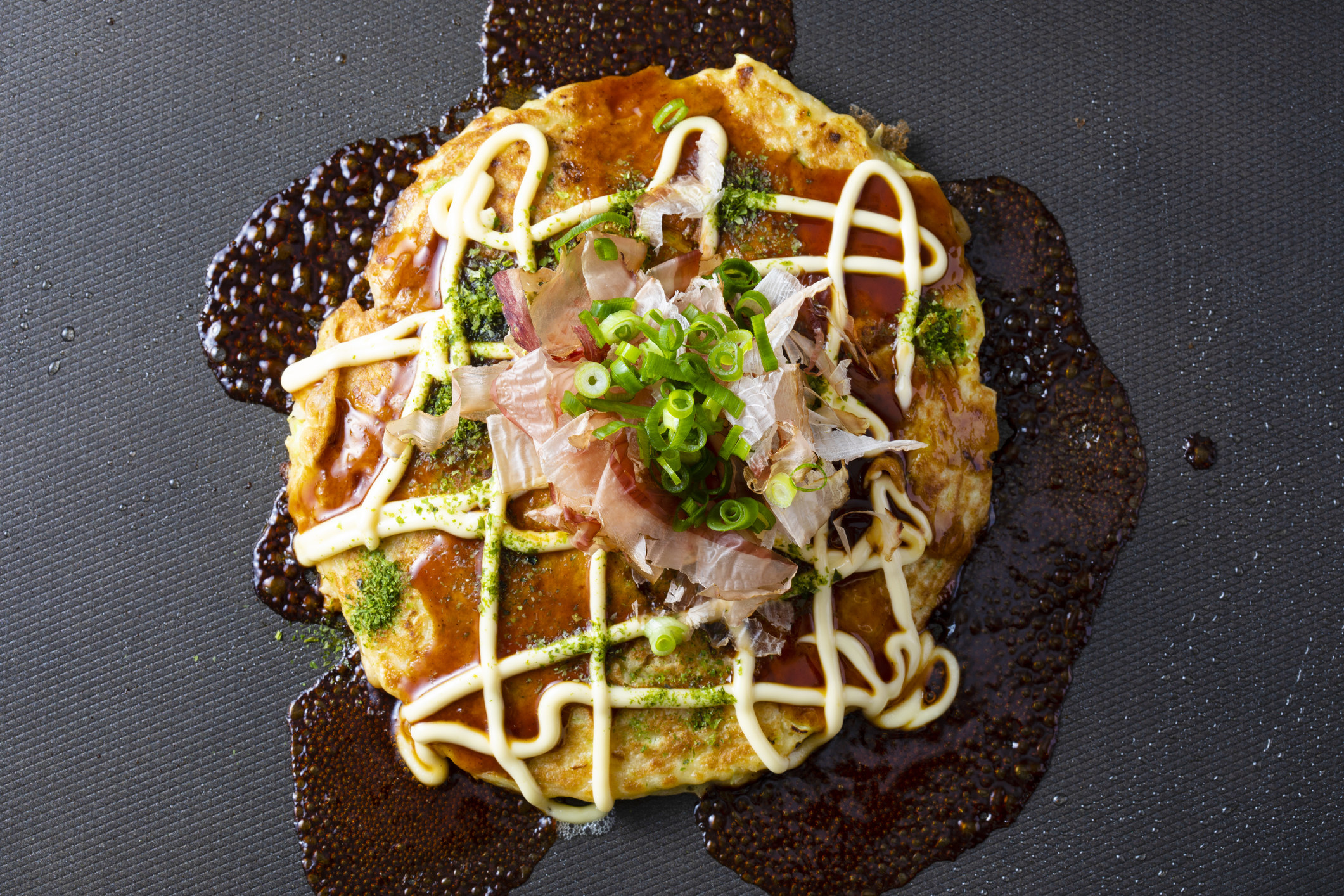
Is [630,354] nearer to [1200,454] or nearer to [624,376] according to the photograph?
[624,376]

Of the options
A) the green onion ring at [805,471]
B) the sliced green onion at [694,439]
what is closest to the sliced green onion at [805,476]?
the green onion ring at [805,471]

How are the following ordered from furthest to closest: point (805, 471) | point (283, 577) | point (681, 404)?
1. point (283, 577)
2. point (805, 471)
3. point (681, 404)

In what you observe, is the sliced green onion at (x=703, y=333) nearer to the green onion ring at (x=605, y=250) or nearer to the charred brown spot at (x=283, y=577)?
the green onion ring at (x=605, y=250)

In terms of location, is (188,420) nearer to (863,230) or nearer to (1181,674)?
(863,230)

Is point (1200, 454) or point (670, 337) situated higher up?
point (670, 337)

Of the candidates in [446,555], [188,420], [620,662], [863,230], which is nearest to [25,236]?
[188,420]

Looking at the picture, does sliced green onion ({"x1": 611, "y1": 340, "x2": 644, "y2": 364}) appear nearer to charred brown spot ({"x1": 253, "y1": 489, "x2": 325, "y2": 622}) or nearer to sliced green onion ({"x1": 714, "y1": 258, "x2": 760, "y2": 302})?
sliced green onion ({"x1": 714, "y1": 258, "x2": 760, "y2": 302})

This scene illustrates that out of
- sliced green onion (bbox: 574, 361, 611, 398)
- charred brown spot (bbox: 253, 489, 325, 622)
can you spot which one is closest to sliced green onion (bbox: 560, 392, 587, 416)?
sliced green onion (bbox: 574, 361, 611, 398)

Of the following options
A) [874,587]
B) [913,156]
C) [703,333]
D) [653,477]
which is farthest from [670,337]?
[913,156]
